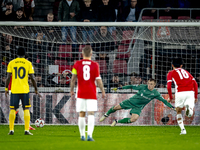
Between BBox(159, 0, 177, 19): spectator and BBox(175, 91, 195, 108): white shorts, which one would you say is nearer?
BBox(175, 91, 195, 108): white shorts

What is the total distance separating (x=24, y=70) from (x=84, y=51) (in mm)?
1641

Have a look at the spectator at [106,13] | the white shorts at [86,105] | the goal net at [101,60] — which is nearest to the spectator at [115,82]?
the goal net at [101,60]

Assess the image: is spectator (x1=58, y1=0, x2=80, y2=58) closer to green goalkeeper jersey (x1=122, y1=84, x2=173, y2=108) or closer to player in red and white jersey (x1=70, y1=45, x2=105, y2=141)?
green goalkeeper jersey (x1=122, y1=84, x2=173, y2=108)

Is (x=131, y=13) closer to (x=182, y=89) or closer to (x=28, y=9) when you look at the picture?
(x=28, y=9)

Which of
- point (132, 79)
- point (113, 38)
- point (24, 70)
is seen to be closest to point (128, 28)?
point (113, 38)

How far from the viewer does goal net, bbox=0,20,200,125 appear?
11.0m

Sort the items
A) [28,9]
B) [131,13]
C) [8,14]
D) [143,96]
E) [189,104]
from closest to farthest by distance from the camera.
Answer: [189,104]
[143,96]
[8,14]
[131,13]
[28,9]

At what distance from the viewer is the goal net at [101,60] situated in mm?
11031

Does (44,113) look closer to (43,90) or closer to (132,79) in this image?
(43,90)

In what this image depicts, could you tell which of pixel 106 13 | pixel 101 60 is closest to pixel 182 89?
pixel 101 60

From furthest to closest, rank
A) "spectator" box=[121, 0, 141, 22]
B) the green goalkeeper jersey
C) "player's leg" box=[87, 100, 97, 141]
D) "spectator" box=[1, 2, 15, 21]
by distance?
"spectator" box=[121, 0, 141, 22]
"spectator" box=[1, 2, 15, 21]
the green goalkeeper jersey
"player's leg" box=[87, 100, 97, 141]

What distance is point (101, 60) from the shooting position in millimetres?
11977

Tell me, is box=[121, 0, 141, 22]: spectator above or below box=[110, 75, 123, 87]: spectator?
above

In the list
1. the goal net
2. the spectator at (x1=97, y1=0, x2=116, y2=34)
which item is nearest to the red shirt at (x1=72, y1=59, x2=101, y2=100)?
the goal net
